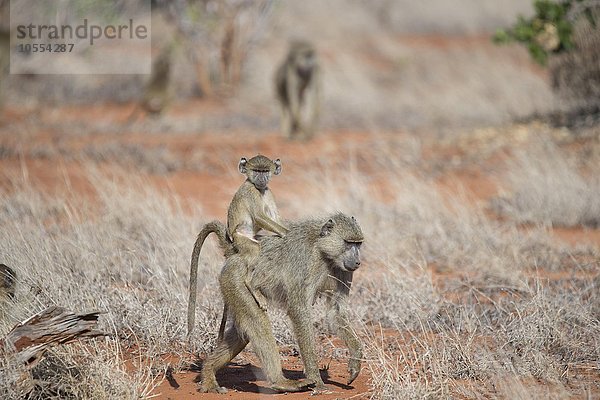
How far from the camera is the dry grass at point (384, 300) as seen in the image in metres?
4.32

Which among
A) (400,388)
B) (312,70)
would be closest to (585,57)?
(312,70)

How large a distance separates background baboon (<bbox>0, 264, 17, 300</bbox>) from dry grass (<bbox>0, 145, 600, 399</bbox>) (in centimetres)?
8

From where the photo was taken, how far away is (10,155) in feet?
37.7

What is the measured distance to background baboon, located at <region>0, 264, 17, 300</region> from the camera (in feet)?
15.2

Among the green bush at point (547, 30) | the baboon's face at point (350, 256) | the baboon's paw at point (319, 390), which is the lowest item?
the baboon's paw at point (319, 390)

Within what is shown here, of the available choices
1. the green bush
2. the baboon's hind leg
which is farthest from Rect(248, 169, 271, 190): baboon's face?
the green bush

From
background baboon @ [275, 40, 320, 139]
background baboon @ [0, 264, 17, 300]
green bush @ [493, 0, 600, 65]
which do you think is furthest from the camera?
background baboon @ [275, 40, 320, 139]

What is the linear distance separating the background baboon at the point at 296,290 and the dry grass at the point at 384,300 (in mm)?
322

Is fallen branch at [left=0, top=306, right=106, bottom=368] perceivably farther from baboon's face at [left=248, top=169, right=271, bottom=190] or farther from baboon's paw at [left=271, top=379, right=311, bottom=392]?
baboon's face at [left=248, top=169, right=271, bottom=190]

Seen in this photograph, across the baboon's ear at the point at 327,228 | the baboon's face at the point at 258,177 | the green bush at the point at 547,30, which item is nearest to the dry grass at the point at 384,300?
the baboon's ear at the point at 327,228

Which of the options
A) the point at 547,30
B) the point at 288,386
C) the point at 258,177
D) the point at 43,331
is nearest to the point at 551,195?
the point at 547,30

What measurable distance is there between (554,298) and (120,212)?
4078 mm

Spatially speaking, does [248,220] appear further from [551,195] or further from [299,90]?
[299,90]

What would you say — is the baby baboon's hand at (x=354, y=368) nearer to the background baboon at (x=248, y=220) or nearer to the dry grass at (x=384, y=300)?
the dry grass at (x=384, y=300)
